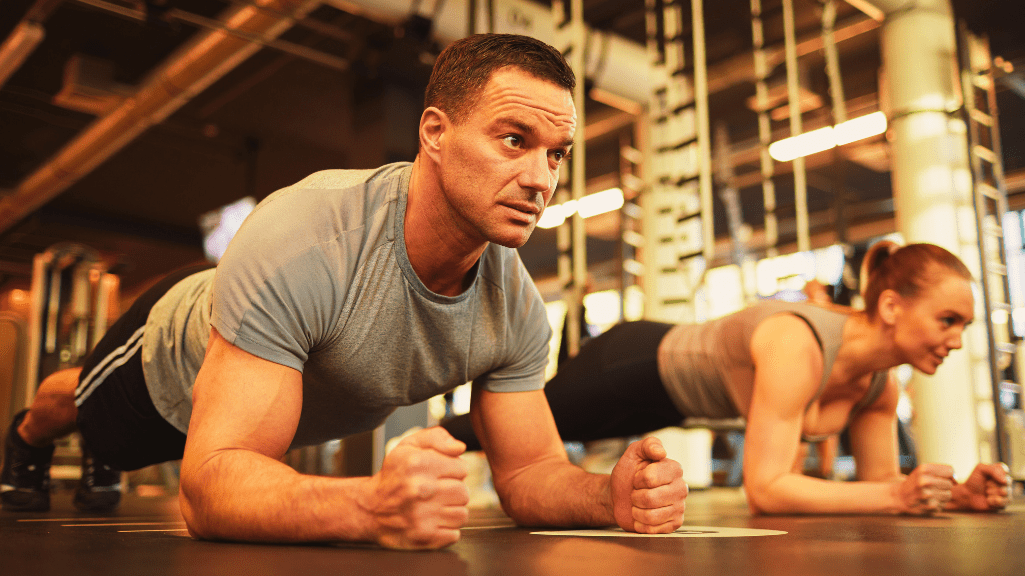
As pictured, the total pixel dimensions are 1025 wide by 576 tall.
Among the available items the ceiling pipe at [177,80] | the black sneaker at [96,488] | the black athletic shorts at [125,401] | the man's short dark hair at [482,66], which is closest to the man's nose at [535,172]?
the man's short dark hair at [482,66]

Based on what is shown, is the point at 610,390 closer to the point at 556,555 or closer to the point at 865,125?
the point at 556,555

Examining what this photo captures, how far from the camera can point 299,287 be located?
1.10m

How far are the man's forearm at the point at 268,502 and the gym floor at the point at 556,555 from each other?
0.9 inches

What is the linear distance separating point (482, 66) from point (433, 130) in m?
0.13

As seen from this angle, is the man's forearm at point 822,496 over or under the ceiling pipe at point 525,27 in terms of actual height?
under

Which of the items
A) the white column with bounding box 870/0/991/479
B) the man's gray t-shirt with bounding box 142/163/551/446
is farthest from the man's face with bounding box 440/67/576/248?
the white column with bounding box 870/0/991/479

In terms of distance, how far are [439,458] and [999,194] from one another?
4.56 metres

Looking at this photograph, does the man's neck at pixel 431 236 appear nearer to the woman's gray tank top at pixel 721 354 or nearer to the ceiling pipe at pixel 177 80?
the woman's gray tank top at pixel 721 354

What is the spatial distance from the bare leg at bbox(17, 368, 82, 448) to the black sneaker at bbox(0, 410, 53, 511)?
0.15ft

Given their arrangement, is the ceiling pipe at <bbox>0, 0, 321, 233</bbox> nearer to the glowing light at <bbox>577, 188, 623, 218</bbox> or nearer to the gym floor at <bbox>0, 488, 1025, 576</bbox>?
the glowing light at <bbox>577, 188, 623, 218</bbox>

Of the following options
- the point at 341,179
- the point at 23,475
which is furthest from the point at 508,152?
the point at 23,475

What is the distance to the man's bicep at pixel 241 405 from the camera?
100 cm

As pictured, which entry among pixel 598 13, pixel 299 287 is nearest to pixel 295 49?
pixel 598 13

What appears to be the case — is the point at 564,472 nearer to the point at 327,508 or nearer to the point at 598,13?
the point at 327,508
